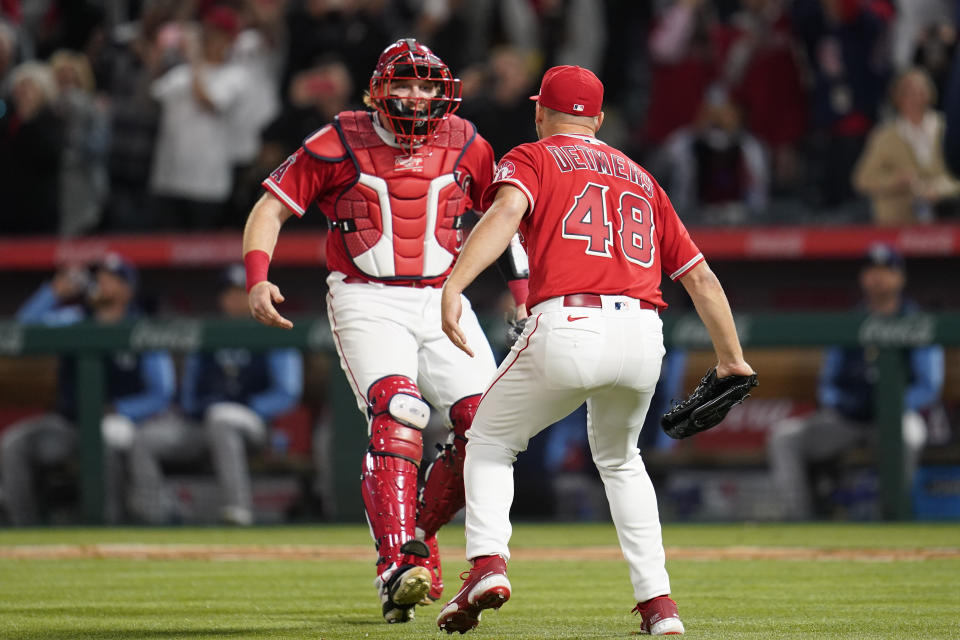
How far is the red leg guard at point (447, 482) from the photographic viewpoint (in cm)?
562

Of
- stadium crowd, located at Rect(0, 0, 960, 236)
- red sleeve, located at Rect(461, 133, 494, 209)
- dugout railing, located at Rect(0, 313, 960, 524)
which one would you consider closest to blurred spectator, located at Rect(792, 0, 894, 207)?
stadium crowd, located at Rect(0, 0, 960, 236)

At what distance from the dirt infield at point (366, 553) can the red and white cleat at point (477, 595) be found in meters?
3.02

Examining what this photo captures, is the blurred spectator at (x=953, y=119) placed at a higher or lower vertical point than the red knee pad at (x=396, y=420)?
higher

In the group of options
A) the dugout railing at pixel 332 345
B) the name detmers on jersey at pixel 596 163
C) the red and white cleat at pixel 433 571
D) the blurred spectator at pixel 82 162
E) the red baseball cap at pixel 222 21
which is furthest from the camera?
the blurred spectator at pixel 82 162

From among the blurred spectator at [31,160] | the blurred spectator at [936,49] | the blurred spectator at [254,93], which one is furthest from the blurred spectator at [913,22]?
the blurred spectator at [31,160]

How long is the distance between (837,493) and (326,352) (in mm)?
3400

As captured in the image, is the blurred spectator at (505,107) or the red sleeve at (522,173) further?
the blurred spectator at (505,107)

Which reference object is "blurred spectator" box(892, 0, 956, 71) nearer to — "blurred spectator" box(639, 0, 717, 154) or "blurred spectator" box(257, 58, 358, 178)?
"blurred spectator" box(639, 0, 717, 154)

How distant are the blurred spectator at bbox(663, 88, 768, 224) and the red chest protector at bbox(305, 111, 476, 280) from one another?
589 cm

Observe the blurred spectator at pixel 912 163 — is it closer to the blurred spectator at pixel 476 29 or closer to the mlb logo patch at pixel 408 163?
the blurred spectator at pixel 476 29

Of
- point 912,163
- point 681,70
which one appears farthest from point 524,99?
point 912,163

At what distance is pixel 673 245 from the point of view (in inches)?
189

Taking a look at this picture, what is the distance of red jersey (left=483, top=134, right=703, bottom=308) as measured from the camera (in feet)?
15.1

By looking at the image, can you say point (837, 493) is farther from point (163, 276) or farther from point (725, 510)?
point (163, 276)
